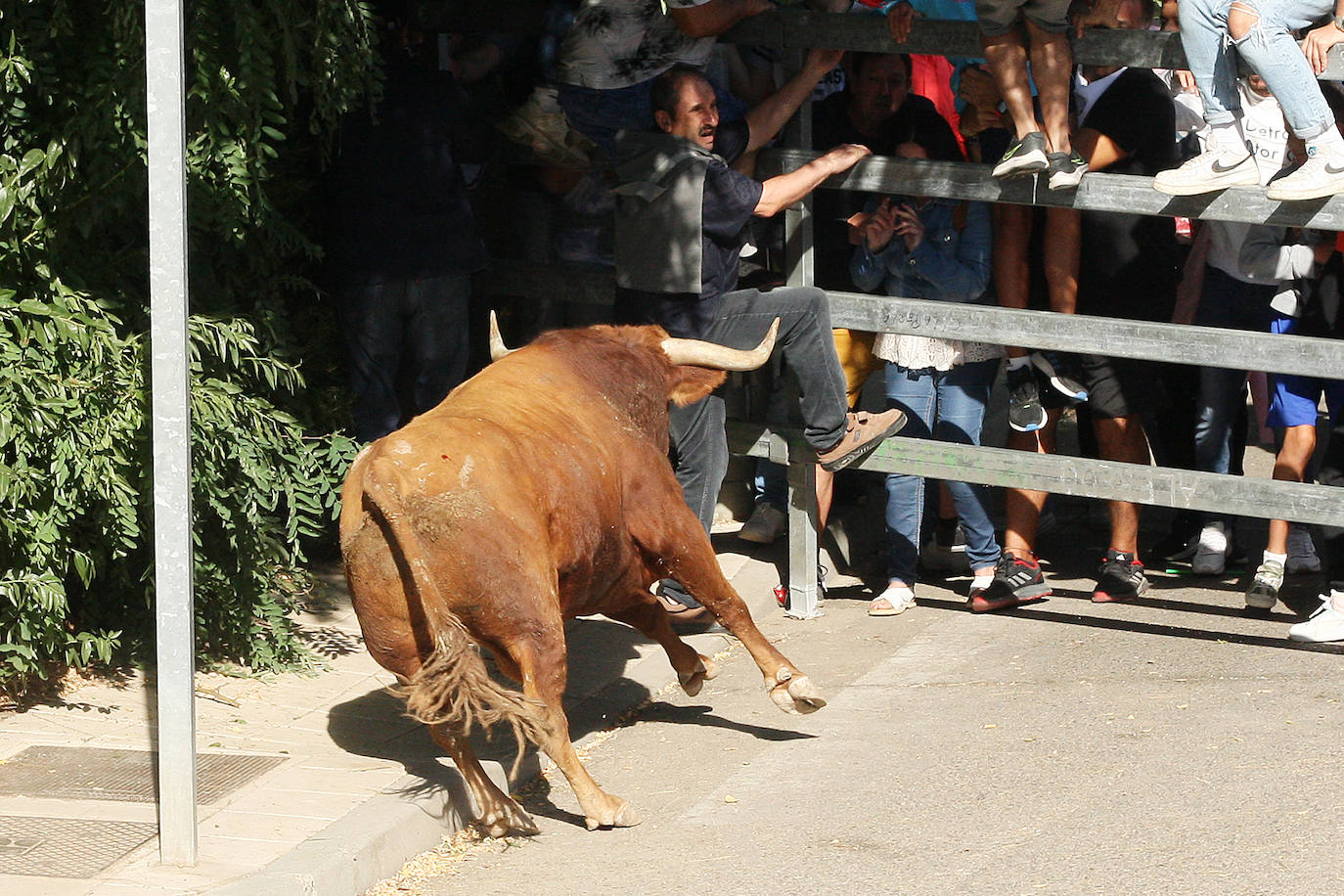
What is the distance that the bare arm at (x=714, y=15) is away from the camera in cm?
676

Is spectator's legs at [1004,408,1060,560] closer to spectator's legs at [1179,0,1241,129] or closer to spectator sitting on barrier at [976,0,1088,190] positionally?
spectator sitting on barrier at [976,0,1088,190]

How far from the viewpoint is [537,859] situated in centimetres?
495

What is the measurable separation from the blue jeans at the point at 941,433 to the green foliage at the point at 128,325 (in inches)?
94.6

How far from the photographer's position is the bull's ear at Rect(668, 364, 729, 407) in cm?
592

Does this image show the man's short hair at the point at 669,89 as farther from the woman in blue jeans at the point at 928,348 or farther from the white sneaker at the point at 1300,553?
the white sneaker at the point at 1300,553

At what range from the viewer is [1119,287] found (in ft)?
23.2

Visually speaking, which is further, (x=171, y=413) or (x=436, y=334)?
(x=436, y=334)

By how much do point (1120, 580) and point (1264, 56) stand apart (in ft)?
7.56

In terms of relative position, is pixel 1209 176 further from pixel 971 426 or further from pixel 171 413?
pixel 171 413

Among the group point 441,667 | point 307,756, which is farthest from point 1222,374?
point 307,756

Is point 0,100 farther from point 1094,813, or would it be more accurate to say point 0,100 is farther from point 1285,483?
point 1285,483

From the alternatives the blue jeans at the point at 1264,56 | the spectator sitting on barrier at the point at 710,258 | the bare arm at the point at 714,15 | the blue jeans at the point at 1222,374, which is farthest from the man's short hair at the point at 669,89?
the blue jeans at the point at 1222,374

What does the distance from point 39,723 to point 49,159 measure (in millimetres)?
1879

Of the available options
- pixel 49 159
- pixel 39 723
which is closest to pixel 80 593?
pixel 39 723
